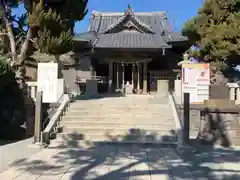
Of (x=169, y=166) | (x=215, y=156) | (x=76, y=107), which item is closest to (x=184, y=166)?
(x=169, y=166)

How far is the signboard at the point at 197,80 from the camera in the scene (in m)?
11.8

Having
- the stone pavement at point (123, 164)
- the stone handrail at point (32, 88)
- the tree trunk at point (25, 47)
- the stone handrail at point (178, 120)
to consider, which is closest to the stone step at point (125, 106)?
the stone handrail at point (178, 120)

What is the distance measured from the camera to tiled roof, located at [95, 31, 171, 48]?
824 inches

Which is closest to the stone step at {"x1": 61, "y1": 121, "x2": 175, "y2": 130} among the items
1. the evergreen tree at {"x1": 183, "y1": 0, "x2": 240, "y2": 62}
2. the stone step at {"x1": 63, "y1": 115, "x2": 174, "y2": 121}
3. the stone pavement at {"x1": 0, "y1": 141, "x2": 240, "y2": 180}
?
the stone step at {"x1": 63, "y1": 115, "x2": 174, "y2": 121}

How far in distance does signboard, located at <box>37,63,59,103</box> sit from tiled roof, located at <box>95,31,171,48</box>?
31.9 ft

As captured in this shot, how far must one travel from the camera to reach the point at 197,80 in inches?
468

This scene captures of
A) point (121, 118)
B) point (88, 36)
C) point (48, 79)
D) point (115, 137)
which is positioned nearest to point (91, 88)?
point (88, 36)

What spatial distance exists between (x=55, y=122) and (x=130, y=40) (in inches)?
503

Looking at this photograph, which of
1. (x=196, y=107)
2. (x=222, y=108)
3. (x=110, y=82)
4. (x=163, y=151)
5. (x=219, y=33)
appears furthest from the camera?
(x=110, y=82)

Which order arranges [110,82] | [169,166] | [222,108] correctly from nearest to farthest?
[169,166] → [222,108] → [110,82]

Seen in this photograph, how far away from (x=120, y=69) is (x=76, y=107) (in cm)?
1060

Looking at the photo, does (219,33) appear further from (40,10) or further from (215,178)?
(215,178)

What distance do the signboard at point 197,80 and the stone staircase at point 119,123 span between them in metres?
1.21

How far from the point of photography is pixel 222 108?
33.2 feet
